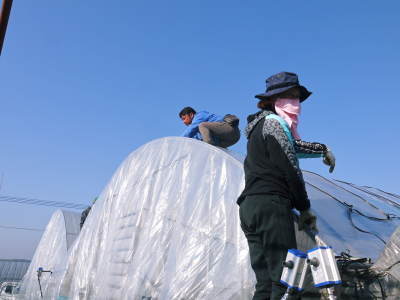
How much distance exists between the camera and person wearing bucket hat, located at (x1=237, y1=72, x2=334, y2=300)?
2.19 metres

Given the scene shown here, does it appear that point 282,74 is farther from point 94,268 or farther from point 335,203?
point 94,268

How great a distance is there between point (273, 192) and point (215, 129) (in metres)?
2.76

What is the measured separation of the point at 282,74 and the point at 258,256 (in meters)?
1.12

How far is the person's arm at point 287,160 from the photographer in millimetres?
2291

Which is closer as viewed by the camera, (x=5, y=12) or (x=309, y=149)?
(x=5, y=12)

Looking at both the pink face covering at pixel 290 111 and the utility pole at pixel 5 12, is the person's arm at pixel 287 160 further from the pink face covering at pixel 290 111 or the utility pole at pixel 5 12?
the utility pole at pixel 5 12

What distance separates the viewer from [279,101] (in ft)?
8.59

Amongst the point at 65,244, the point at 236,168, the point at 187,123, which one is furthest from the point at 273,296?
the point at 65,244

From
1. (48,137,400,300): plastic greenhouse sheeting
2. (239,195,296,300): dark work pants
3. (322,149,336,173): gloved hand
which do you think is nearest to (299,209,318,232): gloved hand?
(239,195,296,300): dark work pants

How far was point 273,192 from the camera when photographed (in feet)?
7.50

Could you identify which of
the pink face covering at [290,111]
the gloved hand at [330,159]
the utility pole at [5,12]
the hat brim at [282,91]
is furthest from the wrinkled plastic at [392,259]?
the utility pole at [5,12]

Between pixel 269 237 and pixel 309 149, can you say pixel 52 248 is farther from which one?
pixel 269 237

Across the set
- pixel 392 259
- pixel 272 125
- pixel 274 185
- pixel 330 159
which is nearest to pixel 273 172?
pixel 274 185

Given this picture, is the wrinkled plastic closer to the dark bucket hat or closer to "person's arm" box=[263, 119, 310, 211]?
"person's arm" box=[263, 119, 310, 211]
